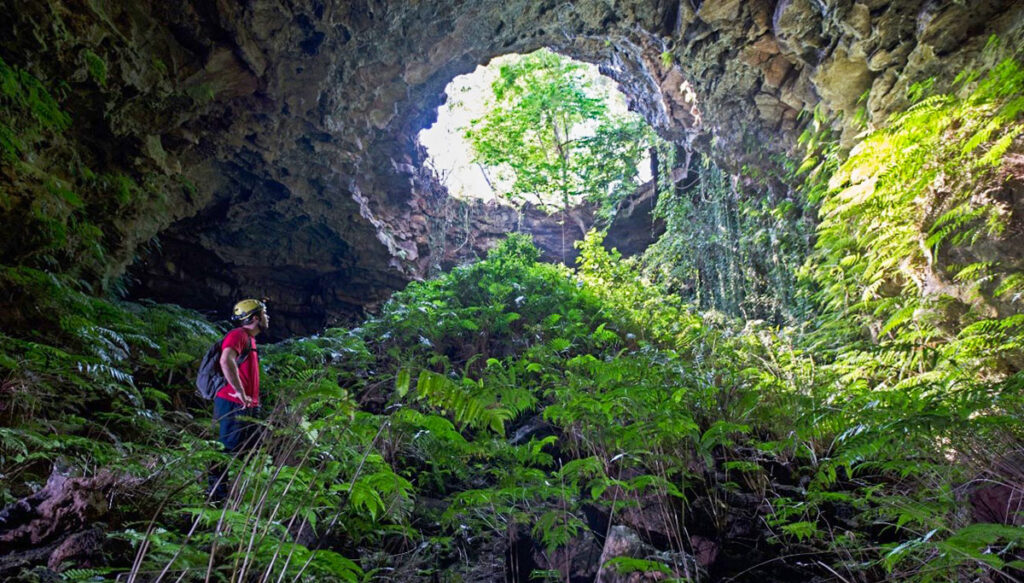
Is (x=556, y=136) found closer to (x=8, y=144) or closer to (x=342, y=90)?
(x=342, y=90)

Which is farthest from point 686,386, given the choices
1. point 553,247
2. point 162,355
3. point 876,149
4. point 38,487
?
point 553,247

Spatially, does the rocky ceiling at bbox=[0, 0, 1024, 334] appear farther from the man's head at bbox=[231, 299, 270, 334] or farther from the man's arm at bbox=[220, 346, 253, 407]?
the man's arm at bbox=[220, 346, 253, 407]

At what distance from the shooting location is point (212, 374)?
13.5 feet

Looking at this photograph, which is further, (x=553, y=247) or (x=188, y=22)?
(x=553, y=247)

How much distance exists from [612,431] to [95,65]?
20.3 ft

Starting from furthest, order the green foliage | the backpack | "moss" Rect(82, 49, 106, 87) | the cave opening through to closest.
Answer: the cave opening < the green foliage < "moss" Rect(82, 49, 106, 87) < the backpack

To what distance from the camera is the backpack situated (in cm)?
405

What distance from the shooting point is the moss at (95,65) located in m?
4.89

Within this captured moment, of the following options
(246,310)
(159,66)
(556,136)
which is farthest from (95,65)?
(556,136)

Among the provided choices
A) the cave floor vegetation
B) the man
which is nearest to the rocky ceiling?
the cave floor vegetation

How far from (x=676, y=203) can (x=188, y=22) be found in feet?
32.0

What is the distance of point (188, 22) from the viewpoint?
19.5 feet

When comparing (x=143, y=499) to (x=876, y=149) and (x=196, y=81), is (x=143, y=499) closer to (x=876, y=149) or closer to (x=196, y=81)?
(x=196, y=81)

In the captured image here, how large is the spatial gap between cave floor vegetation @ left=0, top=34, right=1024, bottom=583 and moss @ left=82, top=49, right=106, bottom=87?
2 centimetres
